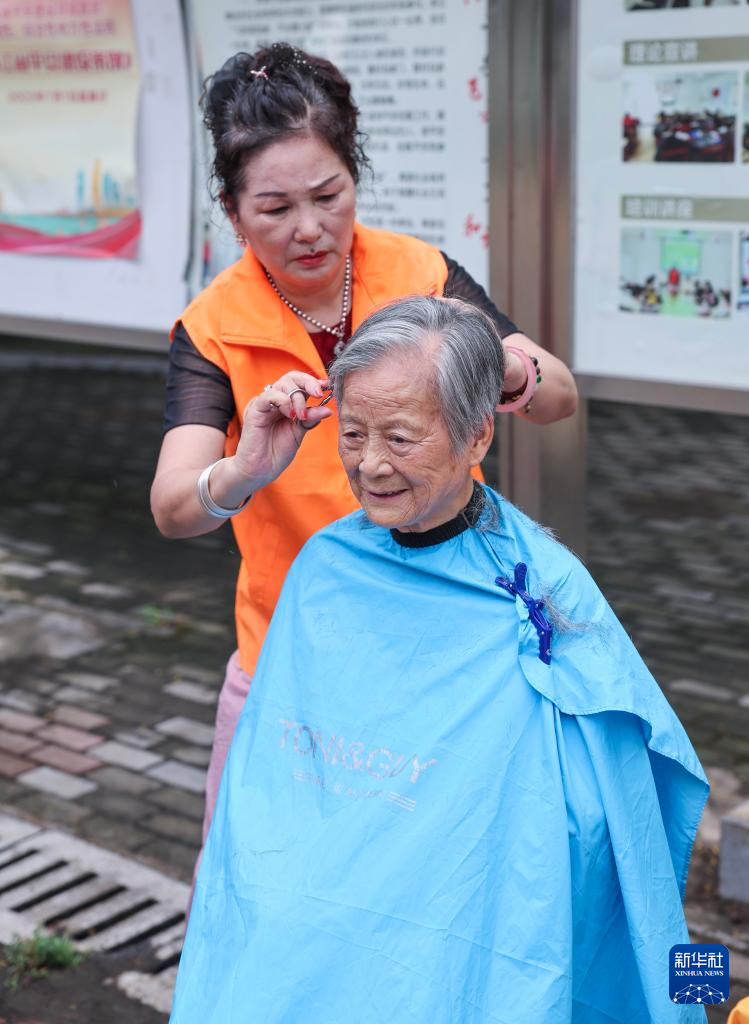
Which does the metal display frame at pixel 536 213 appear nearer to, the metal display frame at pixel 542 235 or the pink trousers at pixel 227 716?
the metal display frame at pixel 542 235

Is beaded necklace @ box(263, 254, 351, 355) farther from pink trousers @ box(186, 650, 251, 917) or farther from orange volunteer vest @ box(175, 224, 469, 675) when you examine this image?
pink trousers @ box(186, 650, 251, 917)

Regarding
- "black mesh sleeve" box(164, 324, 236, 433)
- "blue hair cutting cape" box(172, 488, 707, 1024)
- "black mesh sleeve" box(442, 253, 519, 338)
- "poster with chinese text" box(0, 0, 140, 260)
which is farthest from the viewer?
"poster with chinese text" box(0, 0, 140, 260)

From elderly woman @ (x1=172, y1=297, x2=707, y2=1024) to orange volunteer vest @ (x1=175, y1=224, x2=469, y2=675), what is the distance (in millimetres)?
265

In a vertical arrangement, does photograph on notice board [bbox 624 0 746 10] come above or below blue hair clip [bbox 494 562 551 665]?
above

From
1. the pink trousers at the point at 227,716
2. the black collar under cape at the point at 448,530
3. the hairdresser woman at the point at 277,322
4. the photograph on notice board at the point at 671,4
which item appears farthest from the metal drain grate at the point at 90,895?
the photograph on notice board at the point at 671,4

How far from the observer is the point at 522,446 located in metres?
4.25

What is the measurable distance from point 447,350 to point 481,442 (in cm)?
19

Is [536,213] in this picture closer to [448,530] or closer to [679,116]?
[679,116]

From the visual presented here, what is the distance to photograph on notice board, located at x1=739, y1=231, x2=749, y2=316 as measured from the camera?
369 cm

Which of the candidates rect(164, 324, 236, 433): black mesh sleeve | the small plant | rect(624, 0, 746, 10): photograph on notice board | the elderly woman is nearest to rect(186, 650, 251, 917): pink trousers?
the elderly woman

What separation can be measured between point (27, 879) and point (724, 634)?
114 inches

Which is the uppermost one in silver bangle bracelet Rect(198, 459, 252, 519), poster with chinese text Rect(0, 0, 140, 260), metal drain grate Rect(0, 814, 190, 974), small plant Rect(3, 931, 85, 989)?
poster with chinese text Rect(0, 0, 140, 260)

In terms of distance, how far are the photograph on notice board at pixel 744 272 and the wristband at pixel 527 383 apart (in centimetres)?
146

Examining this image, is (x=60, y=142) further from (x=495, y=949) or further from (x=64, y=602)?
(x=495, y=949)
